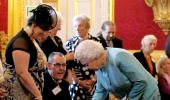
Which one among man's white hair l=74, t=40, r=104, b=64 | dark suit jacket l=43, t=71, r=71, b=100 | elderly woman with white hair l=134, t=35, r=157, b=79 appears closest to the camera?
man's white hair l=74, t=40, r=104, b=64

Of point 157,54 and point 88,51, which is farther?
point 157,54

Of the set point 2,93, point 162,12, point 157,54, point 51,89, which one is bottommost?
point 157,54

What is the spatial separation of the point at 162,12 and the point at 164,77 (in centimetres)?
226

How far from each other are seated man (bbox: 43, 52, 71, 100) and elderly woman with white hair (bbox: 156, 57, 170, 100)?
1.05 meters

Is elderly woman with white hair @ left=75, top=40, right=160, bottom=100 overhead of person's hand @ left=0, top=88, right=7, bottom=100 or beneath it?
overhead

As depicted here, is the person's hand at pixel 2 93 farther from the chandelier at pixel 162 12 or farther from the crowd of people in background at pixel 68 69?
the chandelier at pixel 162 12

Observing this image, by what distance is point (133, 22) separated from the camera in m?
6.43

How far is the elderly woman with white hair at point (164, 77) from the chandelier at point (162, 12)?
2105 millimetres

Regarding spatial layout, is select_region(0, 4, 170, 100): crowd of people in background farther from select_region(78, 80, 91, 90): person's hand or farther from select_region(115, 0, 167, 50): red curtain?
select_region(115, 0, 167, 50): red curtain

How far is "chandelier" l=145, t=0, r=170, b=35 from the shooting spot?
618 cm

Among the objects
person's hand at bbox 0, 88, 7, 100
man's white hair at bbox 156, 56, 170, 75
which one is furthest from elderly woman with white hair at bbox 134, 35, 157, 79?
person's hand at bbox 0, 88, 7, 100

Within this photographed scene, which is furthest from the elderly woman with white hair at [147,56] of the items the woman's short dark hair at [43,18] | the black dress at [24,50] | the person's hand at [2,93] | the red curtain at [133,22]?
the person's hand at [2,93]

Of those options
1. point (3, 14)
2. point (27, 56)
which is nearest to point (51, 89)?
point (27, 56)

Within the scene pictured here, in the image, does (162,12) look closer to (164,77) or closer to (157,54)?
(157,54)
